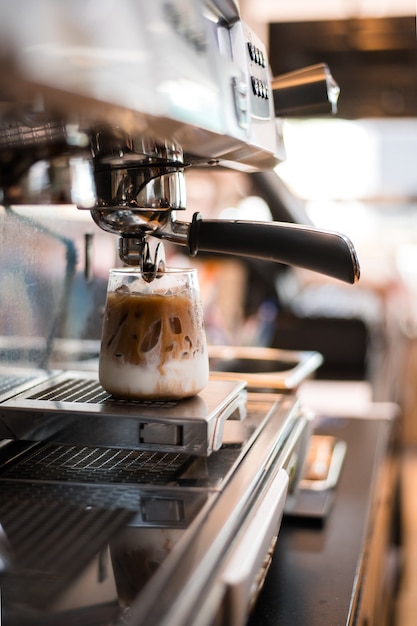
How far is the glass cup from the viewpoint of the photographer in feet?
2.62

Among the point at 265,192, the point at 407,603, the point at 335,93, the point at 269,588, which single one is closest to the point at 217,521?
the point at 269,588

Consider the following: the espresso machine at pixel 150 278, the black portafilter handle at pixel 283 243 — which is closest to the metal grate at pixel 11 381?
the espresso machine at pixel 150 278

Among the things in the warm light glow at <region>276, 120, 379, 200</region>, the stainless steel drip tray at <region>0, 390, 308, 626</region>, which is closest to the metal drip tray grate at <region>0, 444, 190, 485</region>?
the stainless steel drip tray at <region>0, 390, 308, 626</region>

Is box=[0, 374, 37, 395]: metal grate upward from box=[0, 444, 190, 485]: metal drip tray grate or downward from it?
upward

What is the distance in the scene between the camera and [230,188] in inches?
124

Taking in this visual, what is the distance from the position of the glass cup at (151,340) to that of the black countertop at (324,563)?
23cm

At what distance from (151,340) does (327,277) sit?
2.16 metres

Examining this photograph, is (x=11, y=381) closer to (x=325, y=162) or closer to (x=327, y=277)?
(x=327, y=277)

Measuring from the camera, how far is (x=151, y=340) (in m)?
0.80

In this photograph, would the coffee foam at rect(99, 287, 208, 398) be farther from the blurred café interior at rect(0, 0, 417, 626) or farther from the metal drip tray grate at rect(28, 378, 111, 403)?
the blurred café interior at rect(0, 0, 417, 626)

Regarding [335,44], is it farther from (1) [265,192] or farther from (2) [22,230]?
(2) [22,230]

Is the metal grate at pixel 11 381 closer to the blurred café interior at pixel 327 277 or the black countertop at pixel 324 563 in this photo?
the blurred café interior at pixel 327 277

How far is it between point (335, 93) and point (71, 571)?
74 centimetres

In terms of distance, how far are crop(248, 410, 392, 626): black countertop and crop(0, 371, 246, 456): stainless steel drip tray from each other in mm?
176
